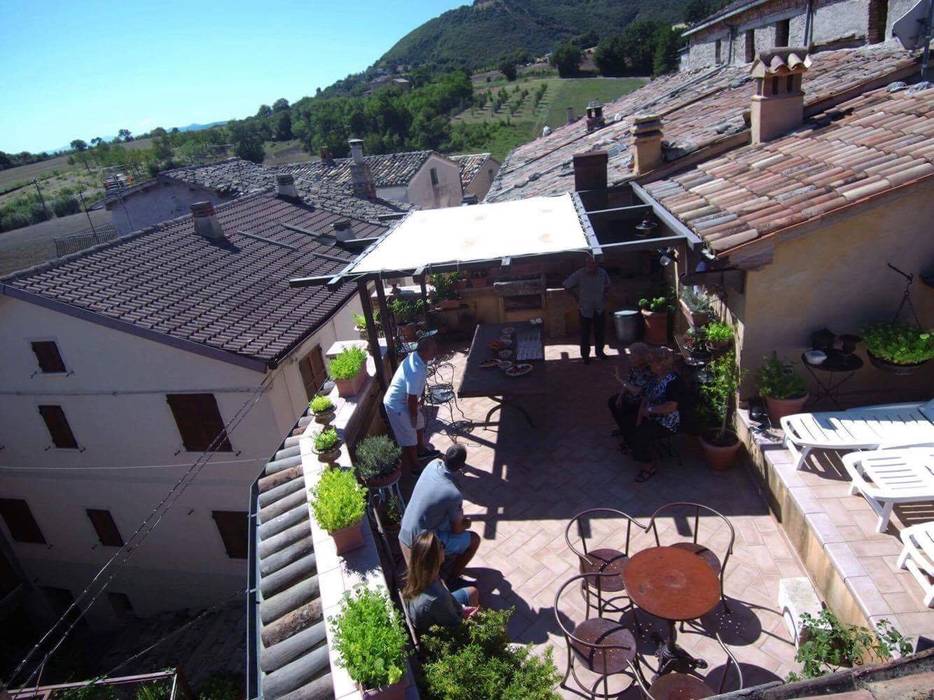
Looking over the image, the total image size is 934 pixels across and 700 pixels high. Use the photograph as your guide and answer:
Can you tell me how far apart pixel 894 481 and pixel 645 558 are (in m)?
2.33

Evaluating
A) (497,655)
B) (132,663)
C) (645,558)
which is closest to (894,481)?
(645,558)

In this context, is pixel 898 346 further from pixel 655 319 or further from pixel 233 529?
pixel 233 529

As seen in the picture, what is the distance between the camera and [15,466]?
1312 cm

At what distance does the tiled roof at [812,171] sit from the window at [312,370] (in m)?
7.25

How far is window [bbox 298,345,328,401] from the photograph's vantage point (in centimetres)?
1159

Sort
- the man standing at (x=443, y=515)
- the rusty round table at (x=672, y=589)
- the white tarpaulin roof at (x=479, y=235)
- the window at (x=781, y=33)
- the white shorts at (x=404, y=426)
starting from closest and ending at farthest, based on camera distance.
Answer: the rusty round table at (x=672, y=589) → the man standing at (x=443, y=515) → the white shorts at (x=404, y=426) → the white tarpaulin roof at (x=479, y=235) → the window at (x=781, y=33)

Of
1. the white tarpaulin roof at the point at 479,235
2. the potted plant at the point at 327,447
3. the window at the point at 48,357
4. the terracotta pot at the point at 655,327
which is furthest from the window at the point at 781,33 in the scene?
the window at the point at 48,357

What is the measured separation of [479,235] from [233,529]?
8.64 meters

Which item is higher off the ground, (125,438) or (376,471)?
(376,471)

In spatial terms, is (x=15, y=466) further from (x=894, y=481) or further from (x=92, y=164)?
(x=92, y=164)

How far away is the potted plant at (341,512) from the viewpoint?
14.9ft

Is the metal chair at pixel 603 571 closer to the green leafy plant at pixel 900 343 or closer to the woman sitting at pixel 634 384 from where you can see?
the woman sitting at pixel 634 384

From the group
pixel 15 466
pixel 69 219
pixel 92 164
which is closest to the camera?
pixel 15 466

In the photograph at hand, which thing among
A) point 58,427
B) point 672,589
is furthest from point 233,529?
point 672,589
